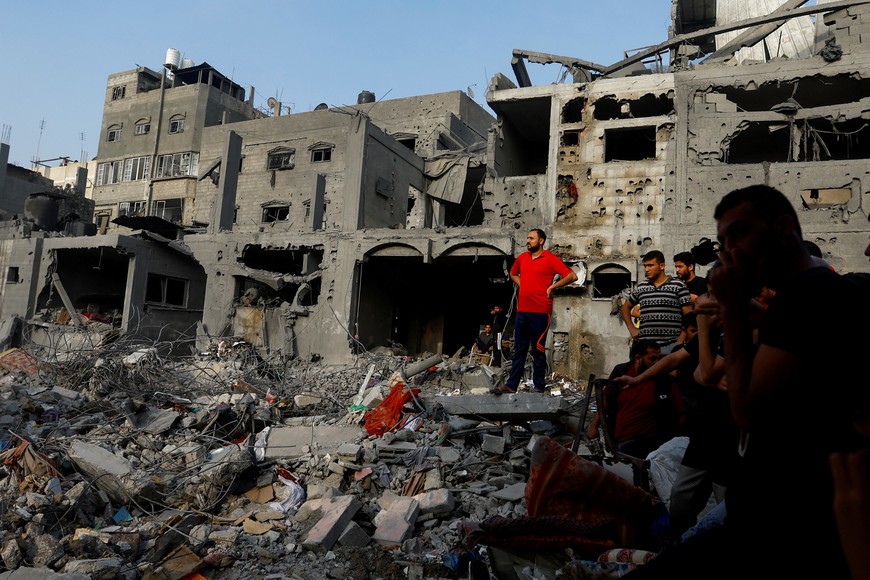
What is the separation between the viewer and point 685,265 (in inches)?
198

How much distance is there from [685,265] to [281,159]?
24799mm

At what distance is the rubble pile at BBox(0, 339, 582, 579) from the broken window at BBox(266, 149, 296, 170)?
19.2 m

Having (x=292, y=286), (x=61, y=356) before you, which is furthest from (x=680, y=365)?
(x=292, y=286)

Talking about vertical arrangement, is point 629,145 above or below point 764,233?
above

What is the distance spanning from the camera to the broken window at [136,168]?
32.1m

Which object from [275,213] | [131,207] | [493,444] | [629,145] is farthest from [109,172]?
[493,444]

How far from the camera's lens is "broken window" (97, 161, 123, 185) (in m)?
33.1

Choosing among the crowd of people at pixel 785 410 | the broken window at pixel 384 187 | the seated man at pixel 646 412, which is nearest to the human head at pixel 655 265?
the seated man at pixel 646 412

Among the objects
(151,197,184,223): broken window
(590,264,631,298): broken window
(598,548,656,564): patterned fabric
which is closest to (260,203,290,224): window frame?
(151,197,184,223): broken window

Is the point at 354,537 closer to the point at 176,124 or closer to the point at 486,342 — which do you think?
the point at 486,342

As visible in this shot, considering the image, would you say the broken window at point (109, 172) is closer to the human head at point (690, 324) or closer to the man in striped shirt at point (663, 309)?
the man in striped shirt at point (663, 309)

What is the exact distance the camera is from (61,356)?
11.9 metres

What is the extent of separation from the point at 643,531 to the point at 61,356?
1238 centimetres

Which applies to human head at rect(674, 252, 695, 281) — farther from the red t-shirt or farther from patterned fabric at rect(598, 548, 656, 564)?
patterned fabric at rect(598, 548, 656, 564)
